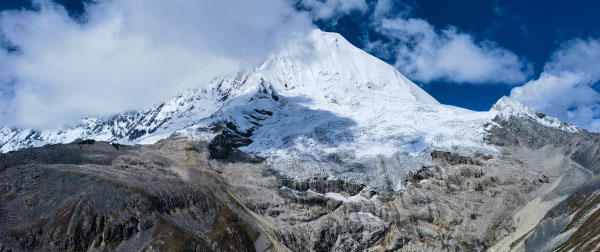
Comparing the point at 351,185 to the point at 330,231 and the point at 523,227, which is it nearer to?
the point at 330,231

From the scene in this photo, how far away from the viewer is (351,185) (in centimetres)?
19350

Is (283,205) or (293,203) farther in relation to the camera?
(293,203)

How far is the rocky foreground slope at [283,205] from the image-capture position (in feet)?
427

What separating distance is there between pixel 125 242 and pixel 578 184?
138135mm

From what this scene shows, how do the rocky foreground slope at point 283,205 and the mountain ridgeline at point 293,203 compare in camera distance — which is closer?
the rocky foreground slope at point 283,205

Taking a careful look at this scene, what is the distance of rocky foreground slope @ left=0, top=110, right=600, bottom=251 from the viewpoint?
427ft

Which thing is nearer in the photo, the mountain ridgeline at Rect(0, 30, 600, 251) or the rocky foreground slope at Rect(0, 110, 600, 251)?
the rocky foreground slope at Rect(0, 110, 600, 251)

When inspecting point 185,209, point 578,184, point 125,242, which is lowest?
Answer: point 125,242

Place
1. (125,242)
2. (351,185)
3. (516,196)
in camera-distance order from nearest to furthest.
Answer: (125,242) → (516,196) → (351,185)

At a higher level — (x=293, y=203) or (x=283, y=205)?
(x=293, y=203)

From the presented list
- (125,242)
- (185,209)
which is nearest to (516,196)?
(185,209)

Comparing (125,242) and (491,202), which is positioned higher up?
(491,202)

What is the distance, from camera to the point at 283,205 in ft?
598

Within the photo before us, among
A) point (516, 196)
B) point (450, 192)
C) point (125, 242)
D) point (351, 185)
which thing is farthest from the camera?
point (351, 185)
